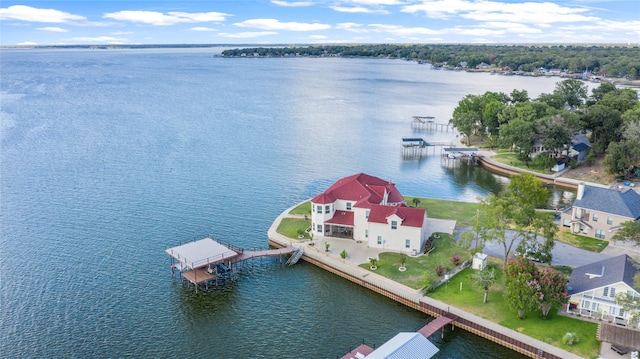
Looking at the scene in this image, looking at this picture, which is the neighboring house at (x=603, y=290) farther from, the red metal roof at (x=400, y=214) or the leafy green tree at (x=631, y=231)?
the red metal roof at (x=400, y=214)

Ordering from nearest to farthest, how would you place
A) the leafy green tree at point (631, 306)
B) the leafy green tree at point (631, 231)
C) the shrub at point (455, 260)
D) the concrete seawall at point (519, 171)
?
the leafy green tree at point (631, 306), the leafy green tree at point (631, 231), the shrub at point (455, 260), the concrete seawall at point (519, 171)

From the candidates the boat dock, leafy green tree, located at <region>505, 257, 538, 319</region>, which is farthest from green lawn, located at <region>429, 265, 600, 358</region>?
the boat dock

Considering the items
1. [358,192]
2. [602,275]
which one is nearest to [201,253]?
[358,192]

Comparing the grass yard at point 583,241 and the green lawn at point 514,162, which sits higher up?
the green lawn at point 514,162

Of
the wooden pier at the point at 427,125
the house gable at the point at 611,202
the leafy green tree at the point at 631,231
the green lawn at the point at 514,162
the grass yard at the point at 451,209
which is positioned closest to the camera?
the leafy green tree at the point at 631,231

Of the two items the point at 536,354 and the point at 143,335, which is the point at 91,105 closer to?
the point at 143,335

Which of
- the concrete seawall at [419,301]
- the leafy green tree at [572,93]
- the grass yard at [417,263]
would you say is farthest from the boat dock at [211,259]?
the leafy green tree at [572,93]
